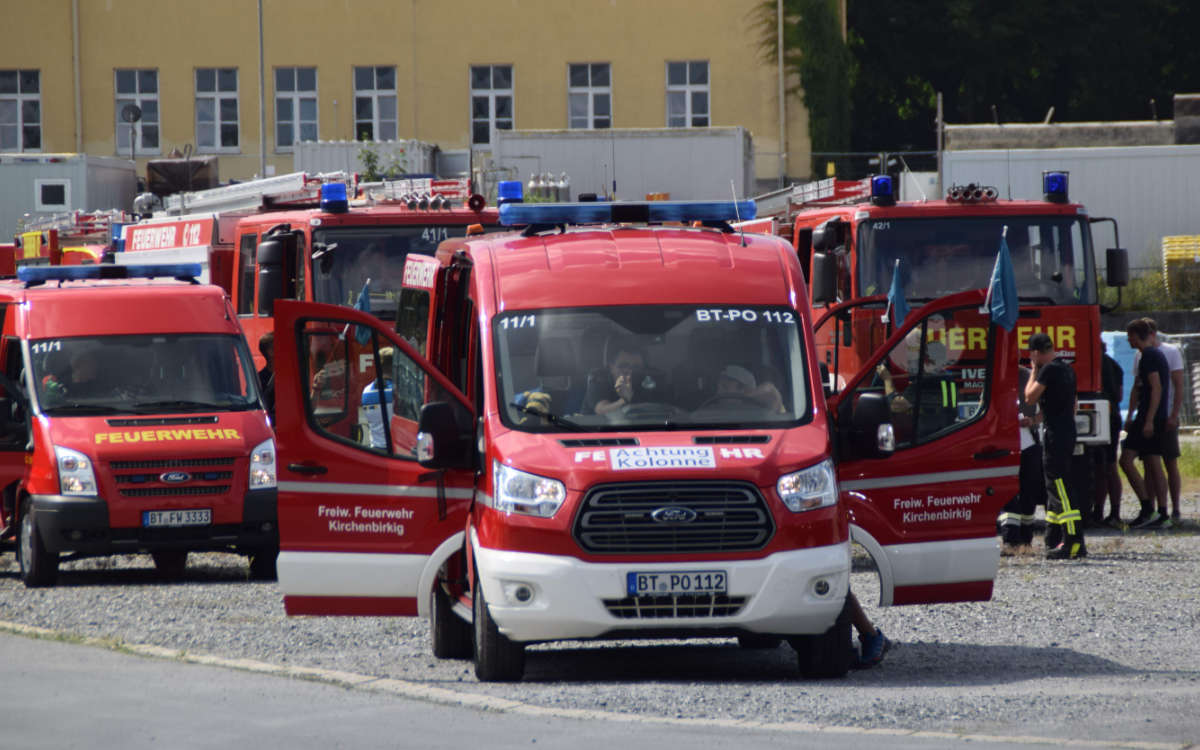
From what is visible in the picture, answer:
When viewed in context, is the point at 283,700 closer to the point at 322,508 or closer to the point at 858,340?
the point at 322,508

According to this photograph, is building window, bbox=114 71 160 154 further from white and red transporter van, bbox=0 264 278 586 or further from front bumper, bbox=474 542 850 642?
front bumper, bbox=474 542 850 642

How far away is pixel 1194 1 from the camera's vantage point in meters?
57.1

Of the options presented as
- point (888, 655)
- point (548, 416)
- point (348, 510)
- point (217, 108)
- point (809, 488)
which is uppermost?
point (217, 108)

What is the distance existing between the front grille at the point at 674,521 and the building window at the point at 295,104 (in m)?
44.8

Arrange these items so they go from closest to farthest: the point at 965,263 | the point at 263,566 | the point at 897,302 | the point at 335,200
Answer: the point at 897,302 → the point at 263,566 → the point at 965,263 → the point at 335,200

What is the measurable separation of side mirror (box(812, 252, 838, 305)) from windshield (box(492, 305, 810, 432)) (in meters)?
6.01

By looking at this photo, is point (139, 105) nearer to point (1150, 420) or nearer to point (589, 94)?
point (589, 94)

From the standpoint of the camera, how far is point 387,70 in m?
52.2

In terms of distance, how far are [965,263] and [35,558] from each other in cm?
776

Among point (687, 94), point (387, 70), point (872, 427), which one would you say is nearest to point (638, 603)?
point (872, 427)

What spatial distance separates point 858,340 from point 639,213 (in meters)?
5.65

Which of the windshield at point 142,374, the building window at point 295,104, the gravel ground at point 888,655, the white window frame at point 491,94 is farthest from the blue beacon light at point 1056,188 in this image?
the building window at point 295,104

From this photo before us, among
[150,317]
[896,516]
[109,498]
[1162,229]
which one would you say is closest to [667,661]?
[896,516]

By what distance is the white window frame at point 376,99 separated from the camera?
52.3m
